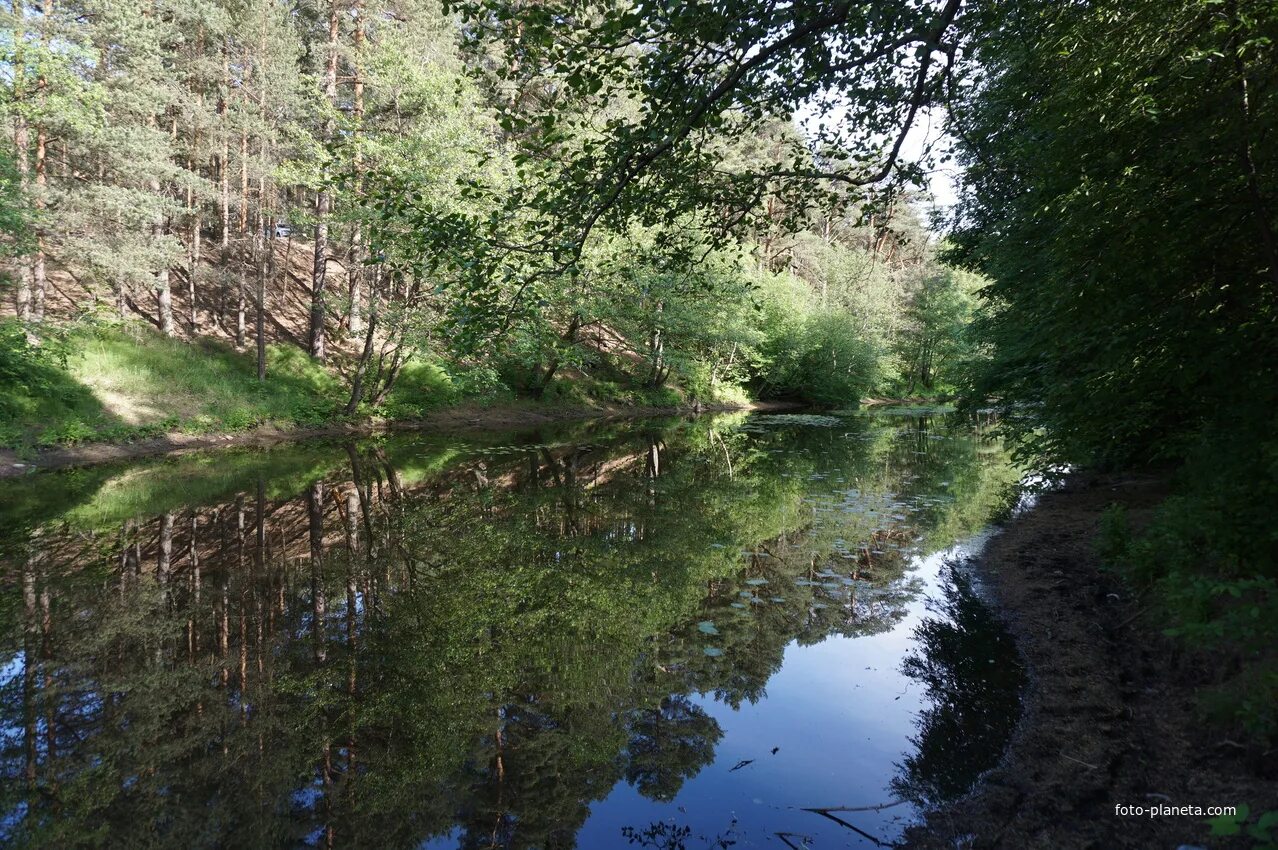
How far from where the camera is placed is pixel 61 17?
18.9 meters

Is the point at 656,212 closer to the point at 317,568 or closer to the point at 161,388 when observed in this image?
the point at 317,568

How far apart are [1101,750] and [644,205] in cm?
562

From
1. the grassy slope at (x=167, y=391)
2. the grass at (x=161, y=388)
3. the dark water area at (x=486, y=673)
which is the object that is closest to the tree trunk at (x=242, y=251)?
the grassy slope at (x=167, y=391)

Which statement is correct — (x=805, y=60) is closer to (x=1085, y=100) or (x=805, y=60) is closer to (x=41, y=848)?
(x=1085, y=100)

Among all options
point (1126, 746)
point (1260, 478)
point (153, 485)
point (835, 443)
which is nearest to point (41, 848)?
point (1126, 746)

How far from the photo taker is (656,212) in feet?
21.3

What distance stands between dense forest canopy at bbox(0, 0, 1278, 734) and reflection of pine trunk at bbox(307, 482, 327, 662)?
331 centimetres

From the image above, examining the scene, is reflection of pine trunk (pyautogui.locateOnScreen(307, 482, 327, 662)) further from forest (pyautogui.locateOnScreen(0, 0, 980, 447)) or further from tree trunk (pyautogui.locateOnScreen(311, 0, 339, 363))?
tree trunk (pyautogui.locateOnScreen(311, 0, 339, 363))

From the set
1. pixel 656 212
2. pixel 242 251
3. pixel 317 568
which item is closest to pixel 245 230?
pixel 242 251

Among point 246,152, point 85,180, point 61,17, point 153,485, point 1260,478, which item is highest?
point 61,17

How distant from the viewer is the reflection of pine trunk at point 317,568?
21.6 feet

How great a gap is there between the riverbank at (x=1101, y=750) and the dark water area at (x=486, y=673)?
27cm

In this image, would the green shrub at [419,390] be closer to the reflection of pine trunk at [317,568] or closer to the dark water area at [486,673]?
the reflection of pine trunk at [317,568]

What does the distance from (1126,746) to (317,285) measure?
1099 inches
